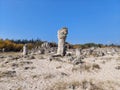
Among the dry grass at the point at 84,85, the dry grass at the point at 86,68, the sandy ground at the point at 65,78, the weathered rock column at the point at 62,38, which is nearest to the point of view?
the dry grass at the point at 84,85

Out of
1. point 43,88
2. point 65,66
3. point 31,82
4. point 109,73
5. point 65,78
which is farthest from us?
point 65,66

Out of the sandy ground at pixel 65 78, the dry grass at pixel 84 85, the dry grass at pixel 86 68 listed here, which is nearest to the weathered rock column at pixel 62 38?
the sandy ground at pixel 65 78

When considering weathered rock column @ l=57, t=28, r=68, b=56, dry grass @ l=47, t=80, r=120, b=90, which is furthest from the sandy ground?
weathered rock column @ l=57, t=28, r=68, b=56

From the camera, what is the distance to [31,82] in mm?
15492

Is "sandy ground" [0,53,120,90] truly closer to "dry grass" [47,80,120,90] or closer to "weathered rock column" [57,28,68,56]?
"dry grass" [47,80,120,90]

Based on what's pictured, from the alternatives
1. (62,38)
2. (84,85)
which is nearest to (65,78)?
(84,85)

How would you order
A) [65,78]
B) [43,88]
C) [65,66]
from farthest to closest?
1. [65,66]
2. [65,78]
3. [43,88]

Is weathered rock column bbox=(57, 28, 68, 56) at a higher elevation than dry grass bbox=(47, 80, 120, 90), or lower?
higher

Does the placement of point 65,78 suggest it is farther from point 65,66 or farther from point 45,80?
point 65,66

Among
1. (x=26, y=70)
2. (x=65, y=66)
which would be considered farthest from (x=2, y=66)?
(x=65, y=66)

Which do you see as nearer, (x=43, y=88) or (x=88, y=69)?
(x=43, y=88)

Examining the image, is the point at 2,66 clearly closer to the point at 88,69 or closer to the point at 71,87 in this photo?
the point at 88,69

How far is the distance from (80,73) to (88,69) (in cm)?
92

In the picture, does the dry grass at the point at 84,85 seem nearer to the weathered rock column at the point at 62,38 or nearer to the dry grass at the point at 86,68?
the dry grass at the point at 86,68
